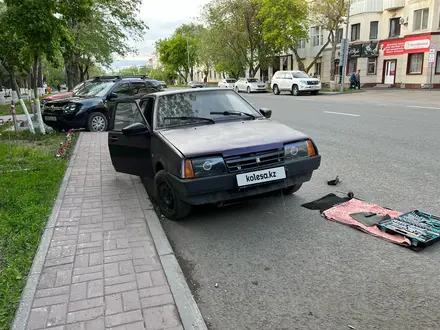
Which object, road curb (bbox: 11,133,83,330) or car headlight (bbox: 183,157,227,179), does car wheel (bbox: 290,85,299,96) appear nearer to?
road curb (bbox: 11,133,83,330)

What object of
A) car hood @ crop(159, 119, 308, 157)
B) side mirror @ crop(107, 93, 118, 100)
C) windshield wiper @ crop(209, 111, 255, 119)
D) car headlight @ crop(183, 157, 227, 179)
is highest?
windshield wiper @ crop(209, 111, 255, 119)

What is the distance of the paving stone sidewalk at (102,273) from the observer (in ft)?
9.10

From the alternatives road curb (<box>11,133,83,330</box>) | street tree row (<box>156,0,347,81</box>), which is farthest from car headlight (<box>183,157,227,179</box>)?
street tree row (<box>156,0,347,81</box>)

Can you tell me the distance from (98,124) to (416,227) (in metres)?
10.7

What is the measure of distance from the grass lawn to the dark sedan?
1.34 meters

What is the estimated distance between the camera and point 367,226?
13.6 feet

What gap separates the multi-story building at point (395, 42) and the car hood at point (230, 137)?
92.7 feet

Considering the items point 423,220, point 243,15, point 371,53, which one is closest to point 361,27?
point 371,53

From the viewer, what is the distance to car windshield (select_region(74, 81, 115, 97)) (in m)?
12.9

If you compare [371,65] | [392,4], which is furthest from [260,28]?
[392,4]

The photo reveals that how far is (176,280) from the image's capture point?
10.7ft

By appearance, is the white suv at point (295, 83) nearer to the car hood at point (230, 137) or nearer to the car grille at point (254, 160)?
the car hood at point (230, 137)

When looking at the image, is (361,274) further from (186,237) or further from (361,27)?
(361,27)

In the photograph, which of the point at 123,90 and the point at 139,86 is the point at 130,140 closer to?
the point at 123,90
